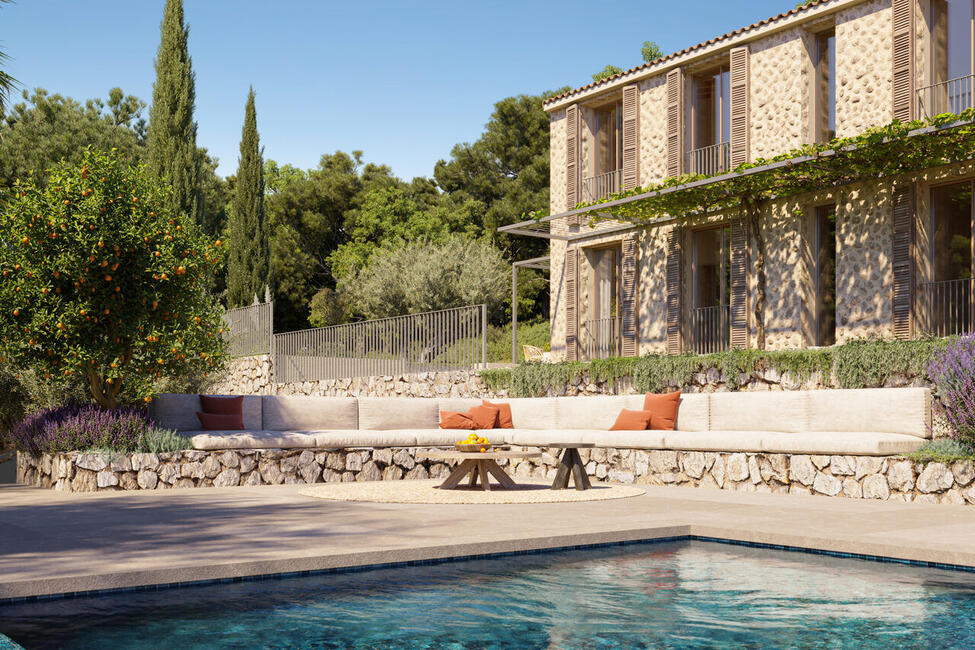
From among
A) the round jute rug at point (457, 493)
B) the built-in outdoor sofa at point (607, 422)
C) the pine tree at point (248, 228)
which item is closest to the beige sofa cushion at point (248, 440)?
the built-in outdoor sofa at point (607, 422)

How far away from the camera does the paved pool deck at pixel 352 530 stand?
484 centimetres

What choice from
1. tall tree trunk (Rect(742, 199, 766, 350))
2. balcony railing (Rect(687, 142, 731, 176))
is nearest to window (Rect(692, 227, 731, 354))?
tall tree trunk (Rect(742, 199, 766, 350))

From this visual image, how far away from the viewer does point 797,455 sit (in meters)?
9.88

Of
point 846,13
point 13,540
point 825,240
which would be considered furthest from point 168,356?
point 846,13

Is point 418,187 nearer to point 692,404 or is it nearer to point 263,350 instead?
point 263,350

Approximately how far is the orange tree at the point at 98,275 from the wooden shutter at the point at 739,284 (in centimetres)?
883

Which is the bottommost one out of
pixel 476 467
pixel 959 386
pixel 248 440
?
pixel 476 467

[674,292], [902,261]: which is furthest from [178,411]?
[902,261]

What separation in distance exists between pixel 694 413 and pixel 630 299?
6.45 meters

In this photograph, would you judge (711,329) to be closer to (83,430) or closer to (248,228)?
(83,430)

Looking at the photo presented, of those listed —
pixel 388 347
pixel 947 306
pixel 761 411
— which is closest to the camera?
pixel 761 411

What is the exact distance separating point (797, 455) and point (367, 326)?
35.2 ft

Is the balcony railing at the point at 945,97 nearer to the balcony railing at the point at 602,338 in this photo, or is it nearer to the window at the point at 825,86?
the window at the point at 825,86

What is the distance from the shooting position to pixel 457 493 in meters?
9.55
